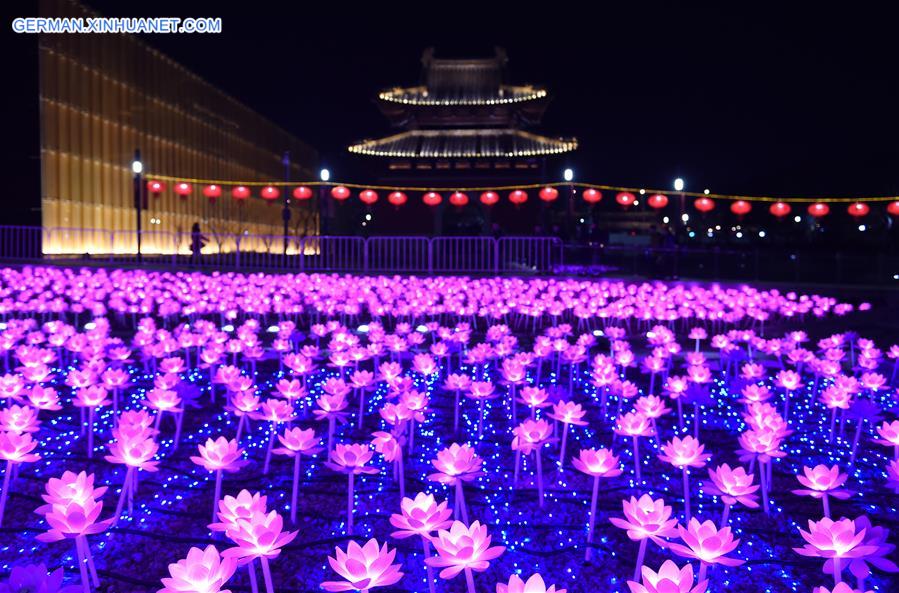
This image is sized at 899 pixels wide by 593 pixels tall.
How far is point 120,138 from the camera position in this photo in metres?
29.2

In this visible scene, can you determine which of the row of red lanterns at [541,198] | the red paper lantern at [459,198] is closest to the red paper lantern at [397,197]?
the row of red lanterns at [541,198]

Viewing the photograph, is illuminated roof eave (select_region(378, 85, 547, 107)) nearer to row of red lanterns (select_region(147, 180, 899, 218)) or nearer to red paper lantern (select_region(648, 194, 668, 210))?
row of red lanterns (select_region(147, 180, 899, 218))

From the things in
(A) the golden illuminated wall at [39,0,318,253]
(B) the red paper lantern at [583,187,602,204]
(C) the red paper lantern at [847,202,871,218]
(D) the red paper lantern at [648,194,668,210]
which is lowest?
(C) the red paper lantern at [847,202,871,218]

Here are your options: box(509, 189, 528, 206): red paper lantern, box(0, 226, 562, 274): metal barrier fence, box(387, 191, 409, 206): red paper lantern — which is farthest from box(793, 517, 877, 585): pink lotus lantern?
box(387, 191, 409, 206): red paper lantern

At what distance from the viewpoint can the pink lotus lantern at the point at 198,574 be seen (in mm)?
2215

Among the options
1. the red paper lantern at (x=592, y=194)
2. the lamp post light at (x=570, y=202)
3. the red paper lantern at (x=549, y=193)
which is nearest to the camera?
the lamp post light at (x=570, y=202)

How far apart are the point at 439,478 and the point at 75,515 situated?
1451mm

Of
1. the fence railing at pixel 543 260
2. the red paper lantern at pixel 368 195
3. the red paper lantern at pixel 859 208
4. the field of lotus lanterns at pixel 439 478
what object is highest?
the red paper lantern at pixel 368 195

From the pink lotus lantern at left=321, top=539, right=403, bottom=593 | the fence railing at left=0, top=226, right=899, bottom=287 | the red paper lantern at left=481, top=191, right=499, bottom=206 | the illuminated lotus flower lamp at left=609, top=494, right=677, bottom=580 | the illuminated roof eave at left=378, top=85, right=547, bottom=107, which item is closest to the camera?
the pink lotus lantern at left=321, top=539, right=403, bottom=593

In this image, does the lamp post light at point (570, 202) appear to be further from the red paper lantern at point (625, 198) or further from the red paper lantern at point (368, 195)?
the red paper lantern at point (368, 195)

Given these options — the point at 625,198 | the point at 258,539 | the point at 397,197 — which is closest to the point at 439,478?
the point at 258,539

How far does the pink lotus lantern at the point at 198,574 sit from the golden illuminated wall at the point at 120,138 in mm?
22648

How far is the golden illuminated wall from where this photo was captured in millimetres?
25344

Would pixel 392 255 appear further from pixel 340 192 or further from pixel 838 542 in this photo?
pixel 838 542
